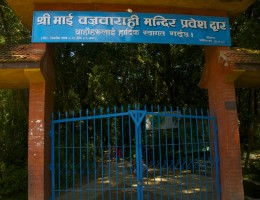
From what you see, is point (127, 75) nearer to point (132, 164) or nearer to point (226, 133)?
point (132, 164)

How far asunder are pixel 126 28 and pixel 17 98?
→ 6.88 metres

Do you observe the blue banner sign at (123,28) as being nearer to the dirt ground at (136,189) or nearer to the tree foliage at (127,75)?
the dirt ground at (136,189)

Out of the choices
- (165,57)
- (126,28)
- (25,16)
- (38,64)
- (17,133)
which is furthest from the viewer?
(165,57)

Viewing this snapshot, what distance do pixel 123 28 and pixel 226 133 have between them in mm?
3179

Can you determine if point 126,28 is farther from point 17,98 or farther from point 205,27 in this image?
point 17,98

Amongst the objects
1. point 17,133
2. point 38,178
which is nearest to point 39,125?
point 38,178

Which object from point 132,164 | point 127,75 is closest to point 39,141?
point 132,164

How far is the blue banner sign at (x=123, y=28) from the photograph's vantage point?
6.95m

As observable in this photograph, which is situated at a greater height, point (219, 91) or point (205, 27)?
point (205, 27)

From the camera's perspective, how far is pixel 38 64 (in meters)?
6.49

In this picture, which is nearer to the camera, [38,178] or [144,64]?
[38,178]

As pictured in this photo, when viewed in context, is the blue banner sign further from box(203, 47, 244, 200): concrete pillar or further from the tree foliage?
the tree foliage

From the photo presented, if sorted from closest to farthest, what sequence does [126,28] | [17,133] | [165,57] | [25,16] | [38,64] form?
1. [38,64]
2. [126,28]
3. [25,16]
4. [17,133]
5. [165,57]

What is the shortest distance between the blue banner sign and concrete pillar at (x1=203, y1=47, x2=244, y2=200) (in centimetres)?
69
